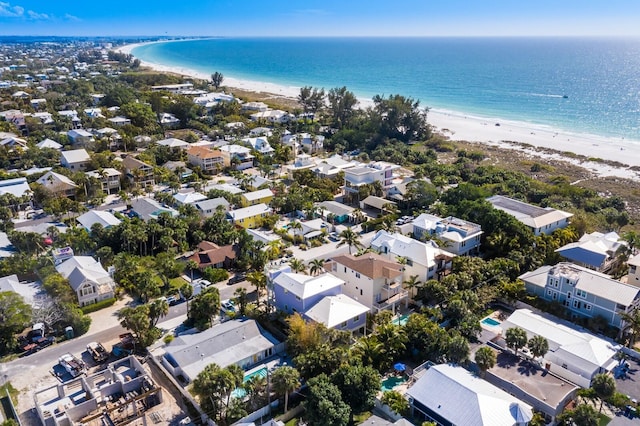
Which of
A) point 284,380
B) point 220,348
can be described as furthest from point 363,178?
point 284,380

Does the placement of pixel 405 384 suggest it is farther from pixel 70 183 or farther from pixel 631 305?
pixel 70 183

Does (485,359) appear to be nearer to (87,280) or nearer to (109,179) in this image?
(87,280)

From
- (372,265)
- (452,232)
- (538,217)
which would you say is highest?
(538,217)

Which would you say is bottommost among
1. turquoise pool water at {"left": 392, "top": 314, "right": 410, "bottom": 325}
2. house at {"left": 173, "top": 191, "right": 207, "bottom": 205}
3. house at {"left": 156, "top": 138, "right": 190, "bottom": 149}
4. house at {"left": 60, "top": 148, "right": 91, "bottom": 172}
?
turquoise pool water at {"left": 392, "top": 314, "right": 410, "bottom": 325}

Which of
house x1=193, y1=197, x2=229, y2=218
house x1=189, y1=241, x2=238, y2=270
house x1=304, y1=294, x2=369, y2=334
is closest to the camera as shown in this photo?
house x1=304, y1=294, x2=369, y2=334

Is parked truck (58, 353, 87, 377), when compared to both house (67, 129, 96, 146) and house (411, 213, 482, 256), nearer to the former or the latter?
house (411, 213, 482, 256)

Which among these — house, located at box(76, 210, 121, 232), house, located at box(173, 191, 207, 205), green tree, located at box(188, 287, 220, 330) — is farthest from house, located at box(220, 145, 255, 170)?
green tree, located at box(188, 287, 220, 330)

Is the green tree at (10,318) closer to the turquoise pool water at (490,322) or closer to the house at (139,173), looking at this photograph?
the house at (139,173)
